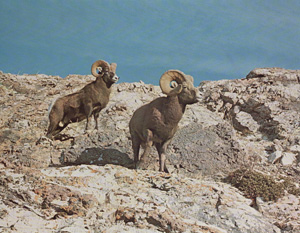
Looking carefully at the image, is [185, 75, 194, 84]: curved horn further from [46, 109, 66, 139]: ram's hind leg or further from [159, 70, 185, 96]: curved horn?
[46, 109, 66, 139]: ram's hind leg

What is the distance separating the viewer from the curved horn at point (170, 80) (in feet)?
34.0

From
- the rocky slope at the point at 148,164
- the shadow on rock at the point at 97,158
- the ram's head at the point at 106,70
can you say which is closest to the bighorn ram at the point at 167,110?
the rocky slope at the point at 148,164

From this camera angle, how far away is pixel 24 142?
14133mm

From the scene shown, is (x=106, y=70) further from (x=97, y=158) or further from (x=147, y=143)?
(x=147, y=143)

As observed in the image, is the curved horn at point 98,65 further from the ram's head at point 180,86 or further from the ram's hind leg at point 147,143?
A: the ram's hind leg at point 147,143

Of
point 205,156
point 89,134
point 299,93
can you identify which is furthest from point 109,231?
point 299,93

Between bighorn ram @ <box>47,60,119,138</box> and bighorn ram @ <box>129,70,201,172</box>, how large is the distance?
3.82 m

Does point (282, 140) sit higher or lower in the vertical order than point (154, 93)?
lower

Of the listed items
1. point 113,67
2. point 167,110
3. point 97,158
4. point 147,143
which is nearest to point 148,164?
point 97,158

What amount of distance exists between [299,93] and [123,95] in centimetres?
746

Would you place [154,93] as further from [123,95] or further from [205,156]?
[205,156]

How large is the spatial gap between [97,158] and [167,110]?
3.00m

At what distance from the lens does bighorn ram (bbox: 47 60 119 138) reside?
14141 mm

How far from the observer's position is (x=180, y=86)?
10320 mm
